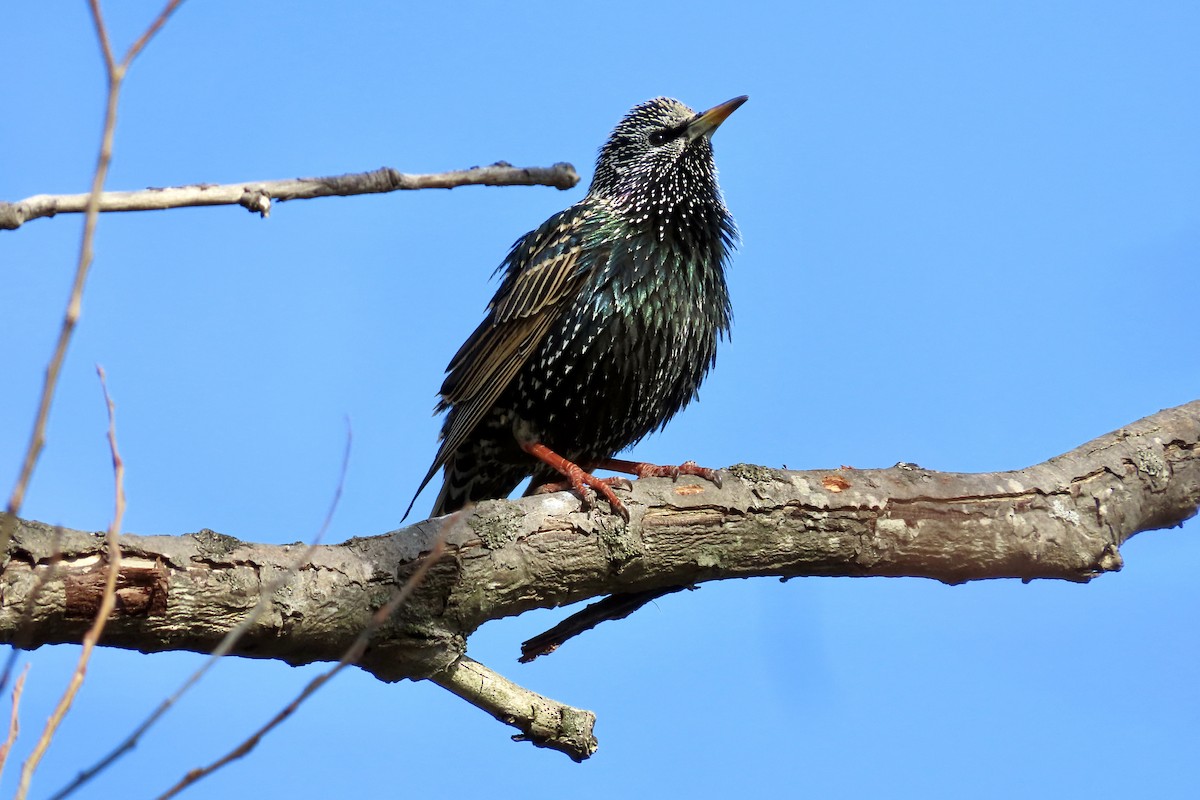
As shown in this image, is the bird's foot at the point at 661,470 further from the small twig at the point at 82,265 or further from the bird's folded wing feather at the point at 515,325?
the small twig at the point at 82,265

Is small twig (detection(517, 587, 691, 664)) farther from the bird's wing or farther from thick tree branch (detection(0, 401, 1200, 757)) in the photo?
the bird's wing

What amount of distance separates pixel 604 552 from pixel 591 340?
4.04 ft

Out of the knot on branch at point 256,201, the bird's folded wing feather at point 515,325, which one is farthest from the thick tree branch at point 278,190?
the bird's folded wing feather at point 515,325

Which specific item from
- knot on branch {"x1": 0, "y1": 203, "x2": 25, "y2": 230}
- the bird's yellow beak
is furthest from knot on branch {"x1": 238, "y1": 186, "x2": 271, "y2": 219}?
the bird's yellow beak

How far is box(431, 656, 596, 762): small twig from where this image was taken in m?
3.76

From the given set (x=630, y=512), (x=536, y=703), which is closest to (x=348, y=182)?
(x=630, y=512)

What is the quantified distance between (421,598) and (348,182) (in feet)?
5.25

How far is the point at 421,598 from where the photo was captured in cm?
343

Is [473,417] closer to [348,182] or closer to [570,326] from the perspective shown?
[570,326]

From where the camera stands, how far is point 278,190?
2104mm

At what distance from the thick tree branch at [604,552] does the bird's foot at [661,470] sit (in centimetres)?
5

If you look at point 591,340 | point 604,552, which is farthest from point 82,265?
point 591,340

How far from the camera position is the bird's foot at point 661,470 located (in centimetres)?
397

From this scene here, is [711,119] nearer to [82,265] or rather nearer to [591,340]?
[591,340]
